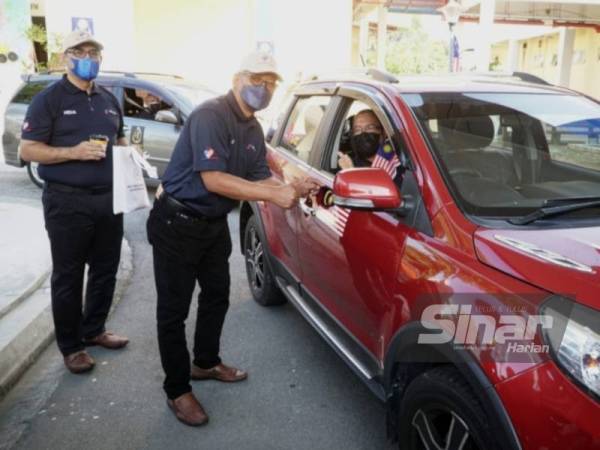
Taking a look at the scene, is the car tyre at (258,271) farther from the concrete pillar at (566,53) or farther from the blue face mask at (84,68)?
the concrete pillar at (566,53)

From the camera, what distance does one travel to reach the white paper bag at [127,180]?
336 centimetres

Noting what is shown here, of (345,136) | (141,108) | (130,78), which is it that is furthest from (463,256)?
(130,78)

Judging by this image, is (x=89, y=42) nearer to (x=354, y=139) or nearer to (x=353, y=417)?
(x=354, y=139)

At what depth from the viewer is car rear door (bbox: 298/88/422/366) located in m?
2.44

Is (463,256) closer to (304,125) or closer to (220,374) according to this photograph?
(220,374)

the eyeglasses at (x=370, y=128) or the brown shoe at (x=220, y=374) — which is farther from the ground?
the eyeglasses at (x=370, y=128)

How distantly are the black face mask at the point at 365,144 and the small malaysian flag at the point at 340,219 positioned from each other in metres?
0.52

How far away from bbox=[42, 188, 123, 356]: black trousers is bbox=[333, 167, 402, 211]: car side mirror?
169cm

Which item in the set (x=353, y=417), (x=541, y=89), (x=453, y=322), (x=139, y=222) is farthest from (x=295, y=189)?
(x=139, y=222)

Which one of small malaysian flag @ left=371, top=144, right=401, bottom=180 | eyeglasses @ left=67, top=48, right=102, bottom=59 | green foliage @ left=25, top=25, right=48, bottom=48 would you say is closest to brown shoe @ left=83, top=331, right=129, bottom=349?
eyeglasses @ left=67, top=48, right=102, bottom=59

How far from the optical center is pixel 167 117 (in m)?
8.02

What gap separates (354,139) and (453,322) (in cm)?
158

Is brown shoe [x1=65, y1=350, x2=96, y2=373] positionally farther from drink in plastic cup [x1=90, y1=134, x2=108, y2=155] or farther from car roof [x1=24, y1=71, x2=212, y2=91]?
car roof [x1=24, y1=71, x2=212, y2=91]

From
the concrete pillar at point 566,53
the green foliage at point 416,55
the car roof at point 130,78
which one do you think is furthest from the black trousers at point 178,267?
the concrete pillar at point 566,53
